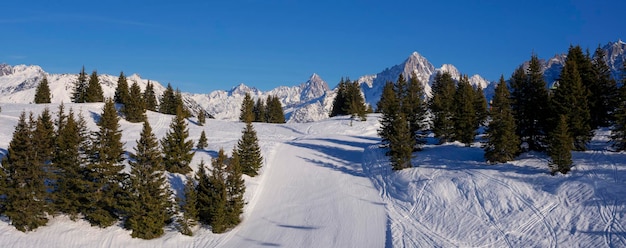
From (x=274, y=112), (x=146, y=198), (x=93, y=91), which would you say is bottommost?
(x=146, y=198)

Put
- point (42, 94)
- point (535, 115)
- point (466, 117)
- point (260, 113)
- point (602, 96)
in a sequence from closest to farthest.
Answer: point (535, 115) → point (602, 96) → point (466, 117) → point (42, 94) → point (260, 113)

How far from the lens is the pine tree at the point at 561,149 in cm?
3125

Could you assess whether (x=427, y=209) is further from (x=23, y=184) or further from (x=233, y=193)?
(x=23, y=184)

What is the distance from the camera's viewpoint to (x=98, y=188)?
107 feet

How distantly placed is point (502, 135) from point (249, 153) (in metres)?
25.7

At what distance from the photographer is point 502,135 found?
3644 centimetres

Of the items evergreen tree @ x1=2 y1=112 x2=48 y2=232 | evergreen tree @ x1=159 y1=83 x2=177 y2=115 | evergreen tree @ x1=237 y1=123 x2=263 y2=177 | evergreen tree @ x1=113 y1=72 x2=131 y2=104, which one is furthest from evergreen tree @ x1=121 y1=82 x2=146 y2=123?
evergreen tree @ x1=2 y1=112 x2=48 y2=232

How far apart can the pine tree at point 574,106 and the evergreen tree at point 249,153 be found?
29761mm

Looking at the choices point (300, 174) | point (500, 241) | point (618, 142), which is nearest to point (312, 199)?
point (300, 174)

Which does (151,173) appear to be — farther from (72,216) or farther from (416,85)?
(416,85)

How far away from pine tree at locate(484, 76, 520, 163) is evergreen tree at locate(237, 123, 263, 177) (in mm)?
23848

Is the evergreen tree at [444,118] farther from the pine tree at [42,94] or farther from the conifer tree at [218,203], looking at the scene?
the pine tree at [42,94]

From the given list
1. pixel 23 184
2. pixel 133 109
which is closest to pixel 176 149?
pixel 23 184

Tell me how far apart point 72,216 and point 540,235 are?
34.9m
